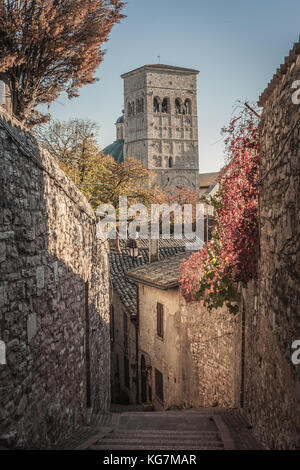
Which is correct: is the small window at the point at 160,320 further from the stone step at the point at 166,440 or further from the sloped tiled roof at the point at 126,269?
the stone step at the point at 166,440

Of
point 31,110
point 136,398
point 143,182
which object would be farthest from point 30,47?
point 143,182

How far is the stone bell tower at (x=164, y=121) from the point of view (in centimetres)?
6031

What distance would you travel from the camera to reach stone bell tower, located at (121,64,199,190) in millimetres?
60312

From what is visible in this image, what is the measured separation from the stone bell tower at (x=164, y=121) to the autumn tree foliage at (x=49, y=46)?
5161 cm

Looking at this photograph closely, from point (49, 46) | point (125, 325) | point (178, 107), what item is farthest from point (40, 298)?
point (178, 107)

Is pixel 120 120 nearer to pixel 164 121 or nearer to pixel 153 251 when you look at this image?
pixel 164 121

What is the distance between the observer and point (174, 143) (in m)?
61.9

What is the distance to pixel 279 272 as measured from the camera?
4.43 m

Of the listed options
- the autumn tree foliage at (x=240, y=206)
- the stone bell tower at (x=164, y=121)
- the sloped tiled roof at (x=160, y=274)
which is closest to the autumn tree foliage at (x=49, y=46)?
the autumn tree foliage at (x=240, y=206)

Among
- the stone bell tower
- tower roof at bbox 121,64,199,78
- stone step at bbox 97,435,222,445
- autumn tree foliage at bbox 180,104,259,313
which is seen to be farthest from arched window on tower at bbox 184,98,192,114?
stone step at bbox 97,435,222,445

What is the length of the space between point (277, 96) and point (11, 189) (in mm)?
2699

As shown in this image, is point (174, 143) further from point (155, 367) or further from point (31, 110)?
point (31, 110)

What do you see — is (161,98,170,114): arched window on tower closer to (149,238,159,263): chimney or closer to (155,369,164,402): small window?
(149,238,159,263): chimney

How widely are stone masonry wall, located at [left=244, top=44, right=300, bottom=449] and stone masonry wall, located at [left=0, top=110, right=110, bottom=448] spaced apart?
2.27 meters
